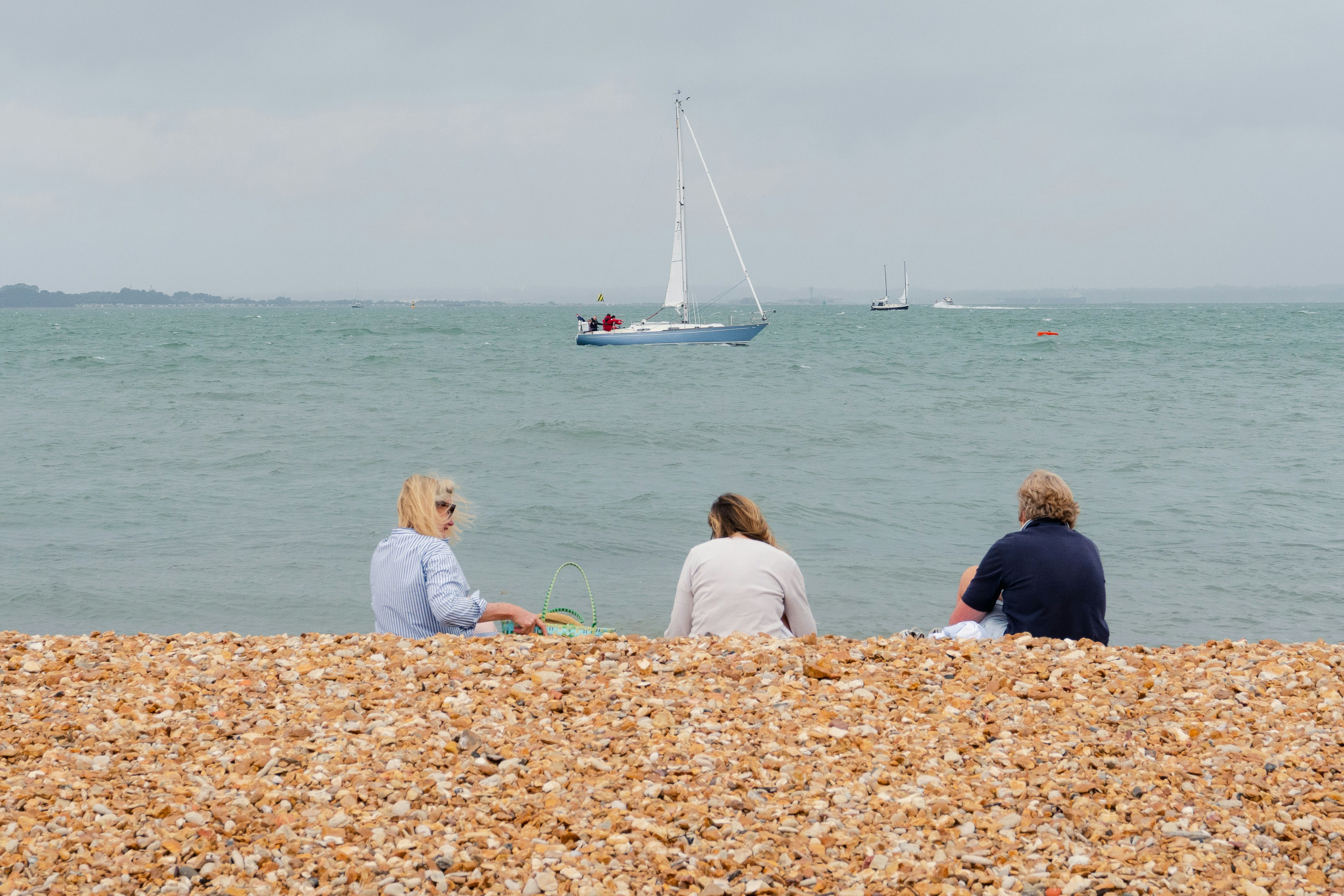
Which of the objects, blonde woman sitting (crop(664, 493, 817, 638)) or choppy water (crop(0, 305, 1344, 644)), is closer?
blonde woman sitting (crop(664, 493, 817, 638))

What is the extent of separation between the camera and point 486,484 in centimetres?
1476

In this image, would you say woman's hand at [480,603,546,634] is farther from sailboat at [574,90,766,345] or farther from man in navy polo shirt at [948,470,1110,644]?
sailboat at [574,90,766,345]

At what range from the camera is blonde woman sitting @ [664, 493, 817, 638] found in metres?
5.13

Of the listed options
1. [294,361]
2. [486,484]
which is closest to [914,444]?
[486,484]

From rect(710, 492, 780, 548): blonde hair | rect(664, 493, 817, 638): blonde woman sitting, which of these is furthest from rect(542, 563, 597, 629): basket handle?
rect(710, 492, 780, 548): blonde hair

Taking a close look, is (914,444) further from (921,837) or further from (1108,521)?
(921,837)

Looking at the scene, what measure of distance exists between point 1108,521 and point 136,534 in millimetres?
10844

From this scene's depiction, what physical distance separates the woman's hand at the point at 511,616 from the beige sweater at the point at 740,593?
82 centimetres

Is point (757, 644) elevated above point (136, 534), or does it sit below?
above

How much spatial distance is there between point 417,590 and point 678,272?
143ft

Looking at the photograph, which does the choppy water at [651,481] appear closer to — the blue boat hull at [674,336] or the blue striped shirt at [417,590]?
the blue striped shirt at [417,590]

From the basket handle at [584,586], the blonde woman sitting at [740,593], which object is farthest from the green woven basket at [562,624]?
the blonde woman sitting at [740,593]

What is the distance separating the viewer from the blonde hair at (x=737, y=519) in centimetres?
546

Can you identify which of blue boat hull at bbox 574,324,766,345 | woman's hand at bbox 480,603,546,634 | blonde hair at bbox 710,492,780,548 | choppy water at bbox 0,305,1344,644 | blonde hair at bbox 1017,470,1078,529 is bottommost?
choppy water at bbox 0,305,1344,644
